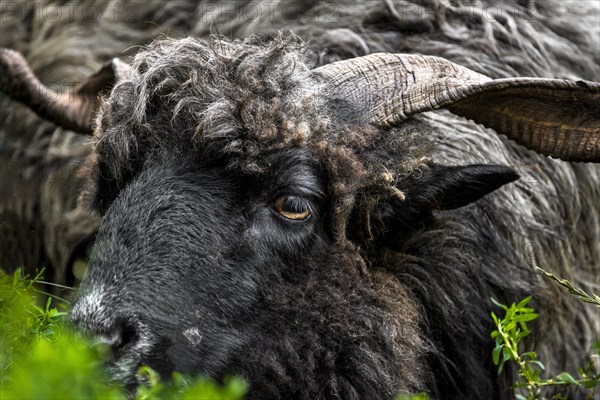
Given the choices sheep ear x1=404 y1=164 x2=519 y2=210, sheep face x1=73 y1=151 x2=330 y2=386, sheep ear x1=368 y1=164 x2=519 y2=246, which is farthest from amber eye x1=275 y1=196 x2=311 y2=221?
sheep ear x1=404 y1=164 x2=519 y2=210

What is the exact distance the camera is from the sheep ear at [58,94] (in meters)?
5.70

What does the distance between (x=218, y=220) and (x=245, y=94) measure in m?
0.57

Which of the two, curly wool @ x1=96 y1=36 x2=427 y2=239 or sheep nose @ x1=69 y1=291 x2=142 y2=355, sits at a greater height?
curly wool @ x1=96 y1=36 x2=427 y2=239

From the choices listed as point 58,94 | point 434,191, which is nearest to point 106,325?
point 434,191

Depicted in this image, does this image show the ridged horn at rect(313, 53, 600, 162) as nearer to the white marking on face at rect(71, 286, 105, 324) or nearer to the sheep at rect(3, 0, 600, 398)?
the sheep at rect(3, 0, 600, 398)

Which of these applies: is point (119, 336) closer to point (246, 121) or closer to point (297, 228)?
point (297, 228)

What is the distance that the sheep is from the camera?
3646mm

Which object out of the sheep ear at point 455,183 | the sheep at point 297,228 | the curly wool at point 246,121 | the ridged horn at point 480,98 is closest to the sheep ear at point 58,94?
the sheep at point 297,228

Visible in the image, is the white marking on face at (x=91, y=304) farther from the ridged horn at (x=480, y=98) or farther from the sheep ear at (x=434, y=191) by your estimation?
the ridged horn at (x=480, y=98)

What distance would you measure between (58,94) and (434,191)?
2885 mm

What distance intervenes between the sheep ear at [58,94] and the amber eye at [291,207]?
2017 millimetres

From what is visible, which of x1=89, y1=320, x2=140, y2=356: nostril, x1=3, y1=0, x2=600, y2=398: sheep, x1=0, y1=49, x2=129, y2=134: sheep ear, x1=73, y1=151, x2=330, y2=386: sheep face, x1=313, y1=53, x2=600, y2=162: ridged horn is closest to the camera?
x1=89, y1=320, x2=140, y2=356: nostril

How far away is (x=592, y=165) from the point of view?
5.21m

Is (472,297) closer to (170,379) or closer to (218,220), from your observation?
(218,220)
